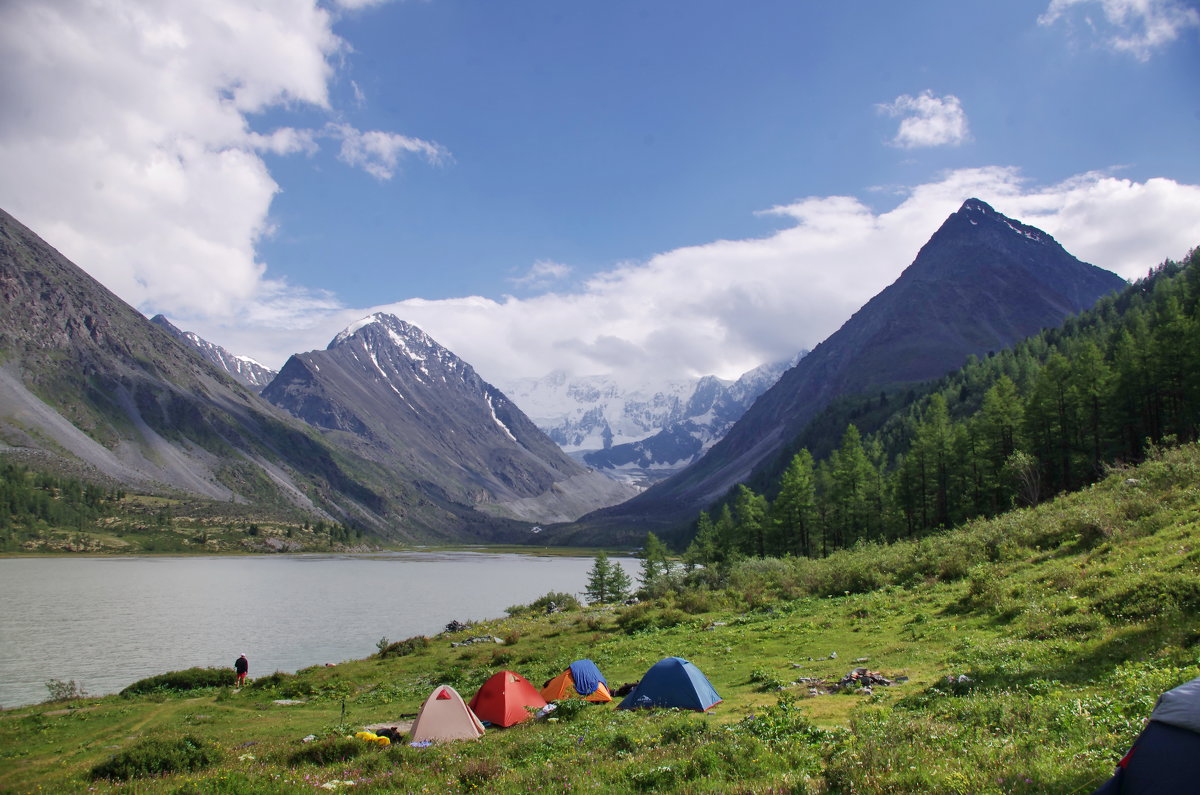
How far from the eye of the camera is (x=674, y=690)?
22141 millimetres

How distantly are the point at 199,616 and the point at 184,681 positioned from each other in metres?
41.6

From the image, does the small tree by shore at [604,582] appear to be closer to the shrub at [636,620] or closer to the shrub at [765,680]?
the shrub at [636,620]

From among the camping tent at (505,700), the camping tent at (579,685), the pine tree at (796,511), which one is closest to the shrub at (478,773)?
the camping tent at (505,700)

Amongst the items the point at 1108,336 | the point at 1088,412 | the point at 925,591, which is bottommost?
the point at 925,591

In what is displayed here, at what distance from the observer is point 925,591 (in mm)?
34531

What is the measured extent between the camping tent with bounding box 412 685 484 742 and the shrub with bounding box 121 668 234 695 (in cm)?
2537

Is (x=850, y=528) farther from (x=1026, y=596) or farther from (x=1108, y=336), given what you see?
(x=1026, y=596)

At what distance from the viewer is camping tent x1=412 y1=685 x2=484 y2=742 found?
2278 centimetres

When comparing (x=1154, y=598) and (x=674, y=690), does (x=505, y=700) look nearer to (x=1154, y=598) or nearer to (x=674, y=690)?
(x=674, y=690)

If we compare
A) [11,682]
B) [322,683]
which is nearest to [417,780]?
[322,683]

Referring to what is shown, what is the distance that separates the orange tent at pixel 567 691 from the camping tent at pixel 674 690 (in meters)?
2.56

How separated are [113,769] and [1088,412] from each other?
7642 centimetres

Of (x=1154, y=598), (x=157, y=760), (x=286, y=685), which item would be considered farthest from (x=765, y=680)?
(x=286, y=685)

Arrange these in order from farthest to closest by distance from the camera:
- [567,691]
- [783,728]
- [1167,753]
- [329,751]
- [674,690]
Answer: [567,691]
[674,690]
[329,751]
[783,728]
[1167,753]
